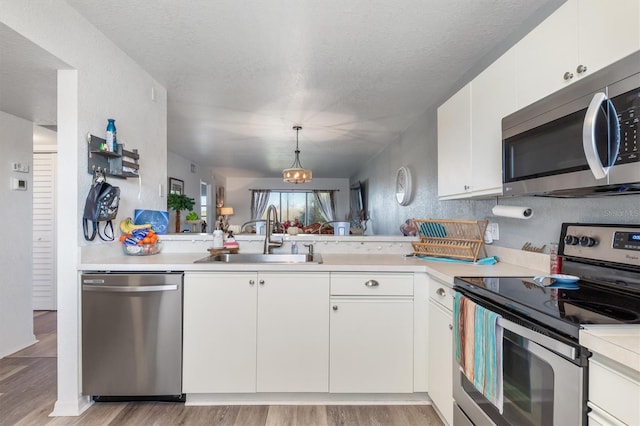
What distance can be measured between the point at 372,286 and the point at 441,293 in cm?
38

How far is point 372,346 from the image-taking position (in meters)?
1.96

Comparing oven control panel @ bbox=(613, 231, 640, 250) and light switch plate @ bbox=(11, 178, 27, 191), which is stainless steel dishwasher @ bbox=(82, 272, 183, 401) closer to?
light switch plate @ bbox=(11, 178, 27, 191)

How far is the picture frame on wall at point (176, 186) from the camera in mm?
5750

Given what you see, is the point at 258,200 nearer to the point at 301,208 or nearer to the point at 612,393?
the point at 301,208

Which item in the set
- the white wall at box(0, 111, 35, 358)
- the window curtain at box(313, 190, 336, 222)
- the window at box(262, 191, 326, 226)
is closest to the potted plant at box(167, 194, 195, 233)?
the white wall at box(0, 111, 35, 358)

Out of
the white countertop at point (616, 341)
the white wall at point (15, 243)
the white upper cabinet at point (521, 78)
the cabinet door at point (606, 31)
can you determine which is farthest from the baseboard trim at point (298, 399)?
the white wall at point (15, 243)

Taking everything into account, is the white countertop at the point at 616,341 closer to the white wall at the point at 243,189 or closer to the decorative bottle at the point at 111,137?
the decorative bottle at the point at 111,137

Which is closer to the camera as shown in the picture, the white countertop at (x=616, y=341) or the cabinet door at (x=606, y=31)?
the white countertop at (x=616, y=341)

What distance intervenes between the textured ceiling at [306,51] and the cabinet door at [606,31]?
724 millimetres

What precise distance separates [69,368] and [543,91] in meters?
2.75

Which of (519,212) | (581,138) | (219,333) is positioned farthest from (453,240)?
(219,333)

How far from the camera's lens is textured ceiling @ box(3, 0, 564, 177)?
1857 millimetres

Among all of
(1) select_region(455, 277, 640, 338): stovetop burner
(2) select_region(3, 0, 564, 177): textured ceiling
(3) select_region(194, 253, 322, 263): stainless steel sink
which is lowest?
(3) select_region(194, 253, 322, 263): stainless steel sink

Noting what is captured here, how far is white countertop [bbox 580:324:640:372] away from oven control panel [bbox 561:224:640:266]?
47 cm
